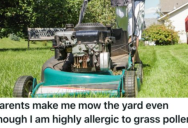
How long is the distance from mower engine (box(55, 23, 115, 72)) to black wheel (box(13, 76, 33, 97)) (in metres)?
0.52

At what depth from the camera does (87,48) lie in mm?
3404

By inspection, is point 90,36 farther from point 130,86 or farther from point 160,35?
point 160,35

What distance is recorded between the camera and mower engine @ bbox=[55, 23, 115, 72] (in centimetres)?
340

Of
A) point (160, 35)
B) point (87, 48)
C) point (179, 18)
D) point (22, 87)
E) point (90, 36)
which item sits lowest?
point (22, 87)

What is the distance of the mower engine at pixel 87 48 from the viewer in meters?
3.40

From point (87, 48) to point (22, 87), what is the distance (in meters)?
0.79

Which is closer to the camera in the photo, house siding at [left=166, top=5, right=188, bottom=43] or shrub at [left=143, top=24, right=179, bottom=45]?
shrub at [left=143, top=24, right=179, bottom=45]

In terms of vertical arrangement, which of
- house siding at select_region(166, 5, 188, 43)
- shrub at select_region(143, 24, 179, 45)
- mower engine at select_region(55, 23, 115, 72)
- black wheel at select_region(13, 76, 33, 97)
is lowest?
black wheel at select_region(13, 76, 33, 97)

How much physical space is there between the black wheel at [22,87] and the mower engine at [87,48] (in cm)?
52

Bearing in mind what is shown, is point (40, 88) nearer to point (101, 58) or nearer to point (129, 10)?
point (101, 58)

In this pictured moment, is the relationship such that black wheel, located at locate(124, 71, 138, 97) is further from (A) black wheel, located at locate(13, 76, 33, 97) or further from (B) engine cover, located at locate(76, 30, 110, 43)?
(A) black wheel, located at locate(13, 76, 33, 97)

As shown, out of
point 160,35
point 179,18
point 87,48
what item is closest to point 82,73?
point 87,48

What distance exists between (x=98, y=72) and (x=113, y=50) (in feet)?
4.56

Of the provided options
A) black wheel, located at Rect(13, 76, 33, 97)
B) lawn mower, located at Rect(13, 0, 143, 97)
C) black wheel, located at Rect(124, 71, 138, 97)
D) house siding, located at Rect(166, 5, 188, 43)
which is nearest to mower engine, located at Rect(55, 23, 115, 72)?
lawn mower, located at Rect(13, 0, 143, 97)
